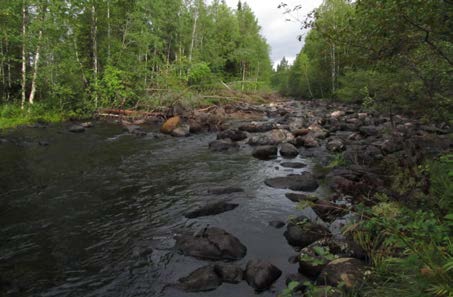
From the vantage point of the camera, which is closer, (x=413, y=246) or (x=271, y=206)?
(x=413, y=246)

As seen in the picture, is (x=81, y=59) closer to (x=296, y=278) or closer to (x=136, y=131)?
(x=136, y=131)

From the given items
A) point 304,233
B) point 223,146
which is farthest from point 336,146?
point 304,233

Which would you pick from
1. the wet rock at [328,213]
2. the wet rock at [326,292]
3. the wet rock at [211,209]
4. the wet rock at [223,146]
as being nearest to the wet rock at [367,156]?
the wet rock at [328,213]

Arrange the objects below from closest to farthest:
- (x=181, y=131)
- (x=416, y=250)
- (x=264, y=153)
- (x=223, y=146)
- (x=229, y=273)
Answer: (x=416, y=250), (x=229, y=273), (x=264, y=153), (x=223, y=146), (x=181, y=131)

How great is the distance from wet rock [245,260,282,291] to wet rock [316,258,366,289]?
60 centimetres

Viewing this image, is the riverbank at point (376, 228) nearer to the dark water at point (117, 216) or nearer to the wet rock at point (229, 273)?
the wet rock at point (229, 273)

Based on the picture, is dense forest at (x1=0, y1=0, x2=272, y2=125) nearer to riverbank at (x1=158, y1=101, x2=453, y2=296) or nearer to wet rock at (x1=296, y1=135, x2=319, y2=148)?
wet rock at (x1=296, y1=135, x2=319, y2=148)

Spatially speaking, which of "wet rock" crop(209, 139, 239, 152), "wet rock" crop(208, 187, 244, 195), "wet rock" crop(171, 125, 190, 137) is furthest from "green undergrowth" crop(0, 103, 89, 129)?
"wet rock" crop(208, 187, 244, 195)

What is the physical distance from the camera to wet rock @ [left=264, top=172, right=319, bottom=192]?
26.7ft

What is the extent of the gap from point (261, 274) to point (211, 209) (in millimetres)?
2706

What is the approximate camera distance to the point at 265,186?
855 centimetres

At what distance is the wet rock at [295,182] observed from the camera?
26.7ft

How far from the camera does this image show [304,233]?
5.40 metres

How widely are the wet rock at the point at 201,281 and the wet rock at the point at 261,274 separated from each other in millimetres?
426
